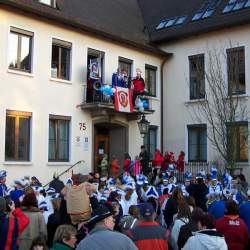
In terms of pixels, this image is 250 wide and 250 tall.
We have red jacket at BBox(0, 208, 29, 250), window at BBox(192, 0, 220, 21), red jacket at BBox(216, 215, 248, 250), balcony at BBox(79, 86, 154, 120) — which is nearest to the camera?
red jacket at BBox(0, 208, 29, 250)

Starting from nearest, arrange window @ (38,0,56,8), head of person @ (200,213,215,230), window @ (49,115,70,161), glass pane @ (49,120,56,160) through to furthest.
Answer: head of person @ (200,213,215,230), glass pane @ (49,120,56,160), window @ (49,115,70,161), window @ (38,0,56,8)

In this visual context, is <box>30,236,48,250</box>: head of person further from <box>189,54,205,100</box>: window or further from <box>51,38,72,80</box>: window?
<box>189,54,205,100</box>: window

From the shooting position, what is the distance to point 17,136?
19.6 metres

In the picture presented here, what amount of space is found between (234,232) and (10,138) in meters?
13.4

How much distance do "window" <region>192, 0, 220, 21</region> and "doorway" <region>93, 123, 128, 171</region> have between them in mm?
7242

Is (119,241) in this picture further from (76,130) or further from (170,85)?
(170,85)

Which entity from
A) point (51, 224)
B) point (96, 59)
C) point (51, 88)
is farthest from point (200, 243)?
point (96, 59)

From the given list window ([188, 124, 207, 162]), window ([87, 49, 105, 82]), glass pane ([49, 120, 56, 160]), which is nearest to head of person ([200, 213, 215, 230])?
glass pane ([49, 120, 56, 160])

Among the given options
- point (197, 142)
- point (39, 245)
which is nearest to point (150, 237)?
point (39, 245)

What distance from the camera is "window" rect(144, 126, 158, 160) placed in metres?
26.4

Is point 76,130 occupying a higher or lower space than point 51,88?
lower

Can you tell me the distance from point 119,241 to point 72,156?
17.5m

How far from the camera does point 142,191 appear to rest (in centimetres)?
1402

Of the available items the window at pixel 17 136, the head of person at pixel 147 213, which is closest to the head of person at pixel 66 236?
the head of person at pixel 147 213
